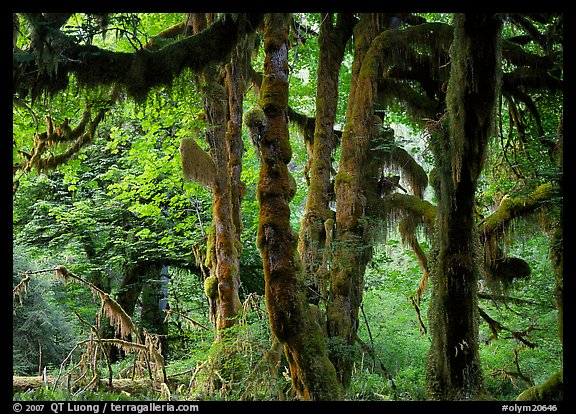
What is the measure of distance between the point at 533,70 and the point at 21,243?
548 inches

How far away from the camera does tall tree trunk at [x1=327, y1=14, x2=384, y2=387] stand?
28.7 ft

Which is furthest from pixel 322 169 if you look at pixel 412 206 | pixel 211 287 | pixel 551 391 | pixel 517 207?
pixel 551 391

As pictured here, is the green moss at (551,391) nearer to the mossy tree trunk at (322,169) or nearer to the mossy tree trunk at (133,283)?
the mossy tree trunk at (322,169)

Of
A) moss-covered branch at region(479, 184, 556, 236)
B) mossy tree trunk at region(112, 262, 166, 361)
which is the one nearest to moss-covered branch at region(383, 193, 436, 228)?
moss-covered branch at region(479, 184, 556, 236)

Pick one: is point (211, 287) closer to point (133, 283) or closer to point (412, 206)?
point (412, 206)

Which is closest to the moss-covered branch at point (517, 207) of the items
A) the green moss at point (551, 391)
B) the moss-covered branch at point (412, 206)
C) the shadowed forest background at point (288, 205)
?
the shadowed forest background at point (288, 205)

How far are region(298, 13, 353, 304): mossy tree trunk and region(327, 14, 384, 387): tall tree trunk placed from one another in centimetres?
26

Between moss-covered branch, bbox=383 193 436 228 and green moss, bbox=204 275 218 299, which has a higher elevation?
moss-covered branch, bbox=383 193 436 228

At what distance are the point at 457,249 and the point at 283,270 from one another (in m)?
2.09

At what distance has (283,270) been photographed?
21.4 feet

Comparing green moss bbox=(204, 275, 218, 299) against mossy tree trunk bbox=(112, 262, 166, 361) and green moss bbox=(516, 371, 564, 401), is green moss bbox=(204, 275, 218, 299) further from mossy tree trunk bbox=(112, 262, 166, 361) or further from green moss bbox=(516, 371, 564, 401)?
mossy tree trunk bbox=(112, 262, 166, 361)

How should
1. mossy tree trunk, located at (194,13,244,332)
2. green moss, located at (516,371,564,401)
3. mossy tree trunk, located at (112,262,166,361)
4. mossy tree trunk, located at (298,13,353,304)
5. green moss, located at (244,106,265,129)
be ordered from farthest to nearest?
mossy tree trunk, located at (112,262,166,361) < mossy tree trunk, located at (194,13,244,332) < mossy tree trunk, located at (298,13,353,304) < green moss, located at (244,106,265,129) < green moss, located at (516,371,564,401)
